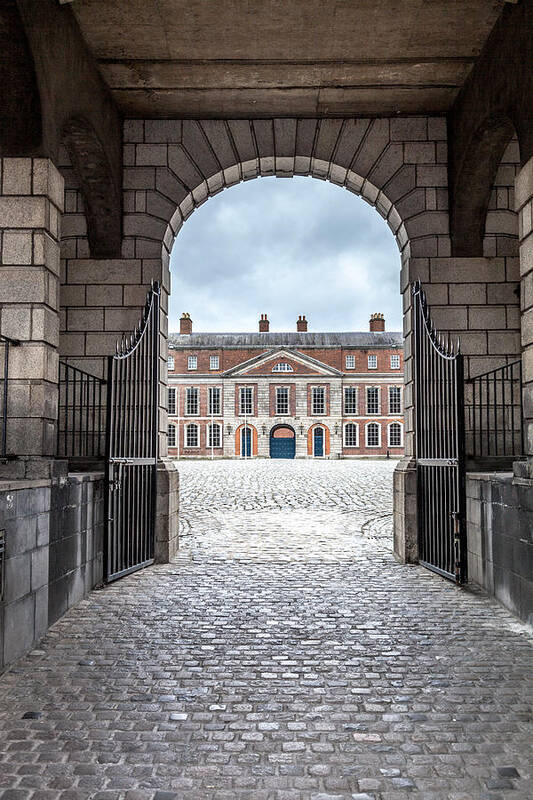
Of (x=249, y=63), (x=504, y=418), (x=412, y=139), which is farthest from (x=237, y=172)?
(x=504, y=418)

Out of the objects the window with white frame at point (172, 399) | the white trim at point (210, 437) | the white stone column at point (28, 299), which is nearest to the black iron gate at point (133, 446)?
the white stone column at point (28, 299)

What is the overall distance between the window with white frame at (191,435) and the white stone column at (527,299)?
47232 mm

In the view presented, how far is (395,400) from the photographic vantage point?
2035 inches

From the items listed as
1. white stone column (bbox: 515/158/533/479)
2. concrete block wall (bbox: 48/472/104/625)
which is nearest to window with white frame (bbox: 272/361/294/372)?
concrete block wall (bbox: 48/472/104/625)

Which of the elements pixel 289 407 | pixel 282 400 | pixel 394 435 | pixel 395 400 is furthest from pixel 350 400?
pixel 282 400

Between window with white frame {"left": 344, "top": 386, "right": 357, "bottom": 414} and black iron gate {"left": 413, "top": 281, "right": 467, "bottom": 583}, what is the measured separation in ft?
147

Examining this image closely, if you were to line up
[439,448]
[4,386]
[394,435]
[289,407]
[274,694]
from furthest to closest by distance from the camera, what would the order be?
1. [289,407]
2. [394,435]
3. [439,448]
4. [4,386]
5. [274,694]

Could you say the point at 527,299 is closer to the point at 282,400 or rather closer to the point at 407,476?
the point at 407,476

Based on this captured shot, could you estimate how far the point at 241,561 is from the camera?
7027 millimetres

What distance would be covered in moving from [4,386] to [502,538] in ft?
12.7

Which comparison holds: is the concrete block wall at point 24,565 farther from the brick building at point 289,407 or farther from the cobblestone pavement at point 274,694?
the brick building at point 289,407

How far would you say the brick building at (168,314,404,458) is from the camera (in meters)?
51.0

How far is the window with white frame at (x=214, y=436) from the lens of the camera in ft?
168

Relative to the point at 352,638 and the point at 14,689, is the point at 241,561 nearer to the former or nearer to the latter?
the point at 352,638
